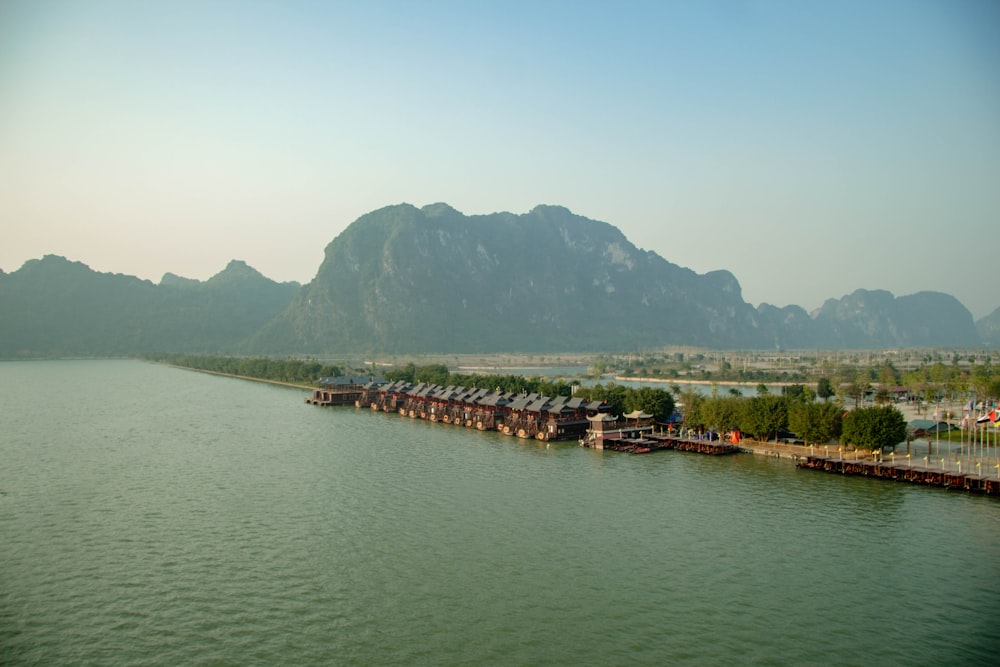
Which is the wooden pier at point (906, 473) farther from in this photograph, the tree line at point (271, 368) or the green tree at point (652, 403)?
the tree line at point (271, 368)

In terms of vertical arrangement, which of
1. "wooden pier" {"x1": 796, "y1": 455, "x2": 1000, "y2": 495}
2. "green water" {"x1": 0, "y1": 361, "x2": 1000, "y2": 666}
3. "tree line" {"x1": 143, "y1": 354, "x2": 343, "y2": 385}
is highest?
"tree line" {"x1": 143, "y1": 354, "x2": 343, "y2": 385}

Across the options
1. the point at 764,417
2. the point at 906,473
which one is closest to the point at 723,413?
the point at 764,417

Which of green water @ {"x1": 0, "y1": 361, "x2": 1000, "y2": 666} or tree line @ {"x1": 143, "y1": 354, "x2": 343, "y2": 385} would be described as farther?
tree line @ {"x1": 143, "y1": 354, "x2": 343, "y2": 385}

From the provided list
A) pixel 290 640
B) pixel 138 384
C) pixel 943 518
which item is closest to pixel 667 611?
pixel 290 640

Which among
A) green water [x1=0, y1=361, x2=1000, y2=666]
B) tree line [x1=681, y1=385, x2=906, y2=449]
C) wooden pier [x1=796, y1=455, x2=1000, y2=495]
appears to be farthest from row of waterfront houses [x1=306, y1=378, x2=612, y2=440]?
wooden pier [x1=796, y1=455, x2=1000, y2=495]

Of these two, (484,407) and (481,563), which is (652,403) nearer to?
(484,407)

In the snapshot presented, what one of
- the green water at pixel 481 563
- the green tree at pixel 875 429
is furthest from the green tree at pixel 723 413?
the green tree at pixel 875 429

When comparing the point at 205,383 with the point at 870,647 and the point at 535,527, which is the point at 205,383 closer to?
the point at 535,527

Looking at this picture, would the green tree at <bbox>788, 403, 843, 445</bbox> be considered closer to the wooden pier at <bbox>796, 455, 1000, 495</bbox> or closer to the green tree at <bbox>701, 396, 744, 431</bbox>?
the wooden pier at <bbox>796, 455, 1000, 495</bbox>
